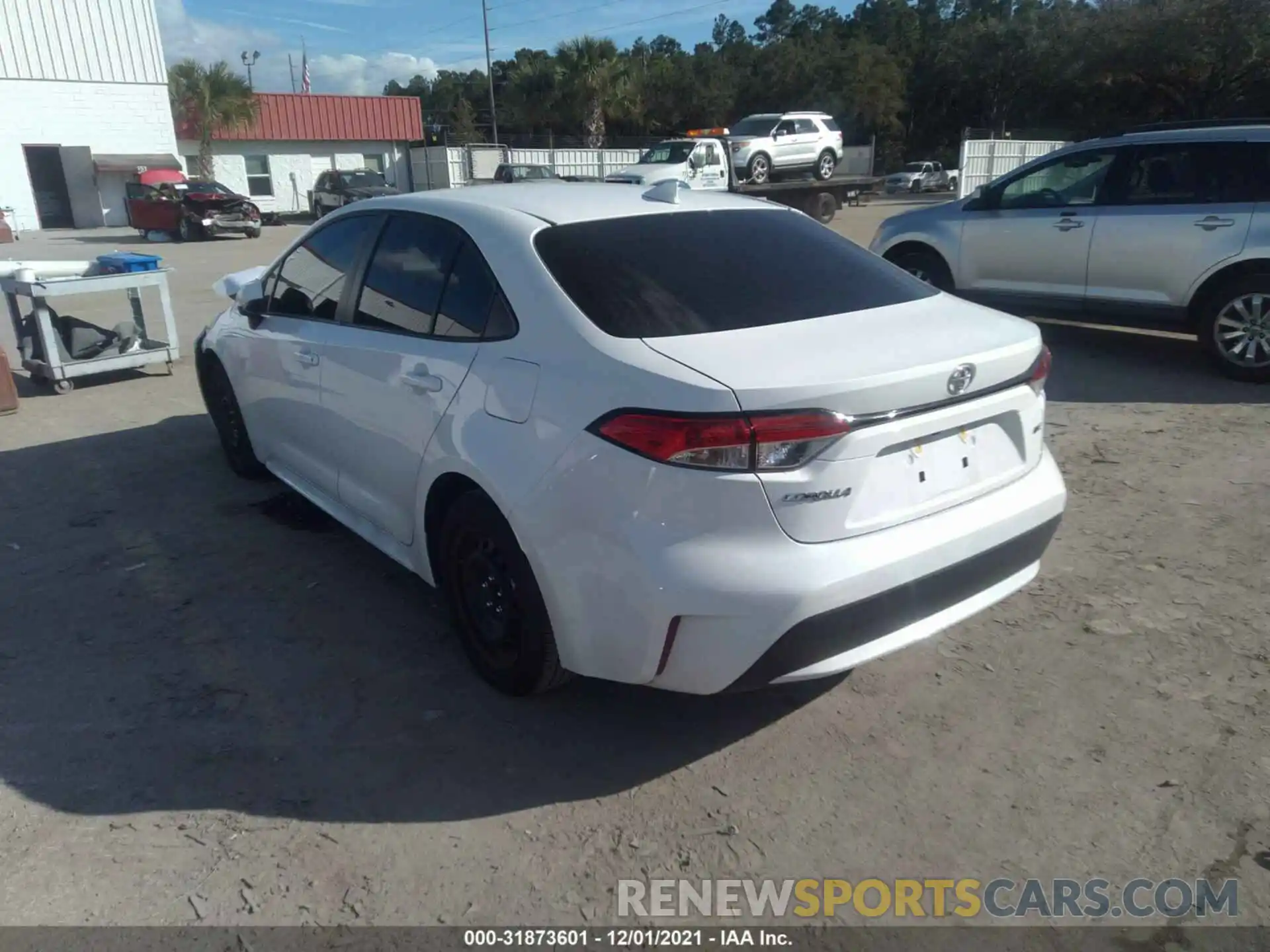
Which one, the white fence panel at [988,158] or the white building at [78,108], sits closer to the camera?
the white fence panel at [988,158]

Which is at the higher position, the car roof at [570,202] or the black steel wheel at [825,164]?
the car roof at [570,202]

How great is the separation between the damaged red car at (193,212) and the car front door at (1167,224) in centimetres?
2415

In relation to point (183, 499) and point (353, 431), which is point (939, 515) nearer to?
point (353, 431)

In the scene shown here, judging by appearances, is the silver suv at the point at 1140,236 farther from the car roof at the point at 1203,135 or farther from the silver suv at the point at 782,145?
the silver suv at the point at 782,145

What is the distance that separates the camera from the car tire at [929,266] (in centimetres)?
913

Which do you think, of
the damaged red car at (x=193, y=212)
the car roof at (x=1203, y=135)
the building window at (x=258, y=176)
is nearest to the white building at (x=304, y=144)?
the building window at (x=258, y=176)

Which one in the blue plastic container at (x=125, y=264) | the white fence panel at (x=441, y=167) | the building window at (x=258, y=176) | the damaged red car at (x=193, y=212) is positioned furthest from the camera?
the building window at (x=258, y=176)

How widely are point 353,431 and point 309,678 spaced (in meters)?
1.01

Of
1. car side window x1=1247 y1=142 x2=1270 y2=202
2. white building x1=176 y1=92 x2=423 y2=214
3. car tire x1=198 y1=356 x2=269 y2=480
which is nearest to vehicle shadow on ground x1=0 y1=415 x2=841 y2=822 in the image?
car tire x1=198 y1=356 x2=269 y2=480

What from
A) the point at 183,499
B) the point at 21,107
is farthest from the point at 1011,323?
the point at 21,107

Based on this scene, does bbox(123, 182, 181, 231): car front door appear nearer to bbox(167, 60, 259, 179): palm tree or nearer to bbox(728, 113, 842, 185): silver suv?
bbox(167, 60, 259, 179): palm tree

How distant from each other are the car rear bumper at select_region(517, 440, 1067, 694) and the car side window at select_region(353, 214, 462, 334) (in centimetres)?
111

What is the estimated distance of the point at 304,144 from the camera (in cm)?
3956

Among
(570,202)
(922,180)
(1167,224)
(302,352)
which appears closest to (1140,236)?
(1167,224)
